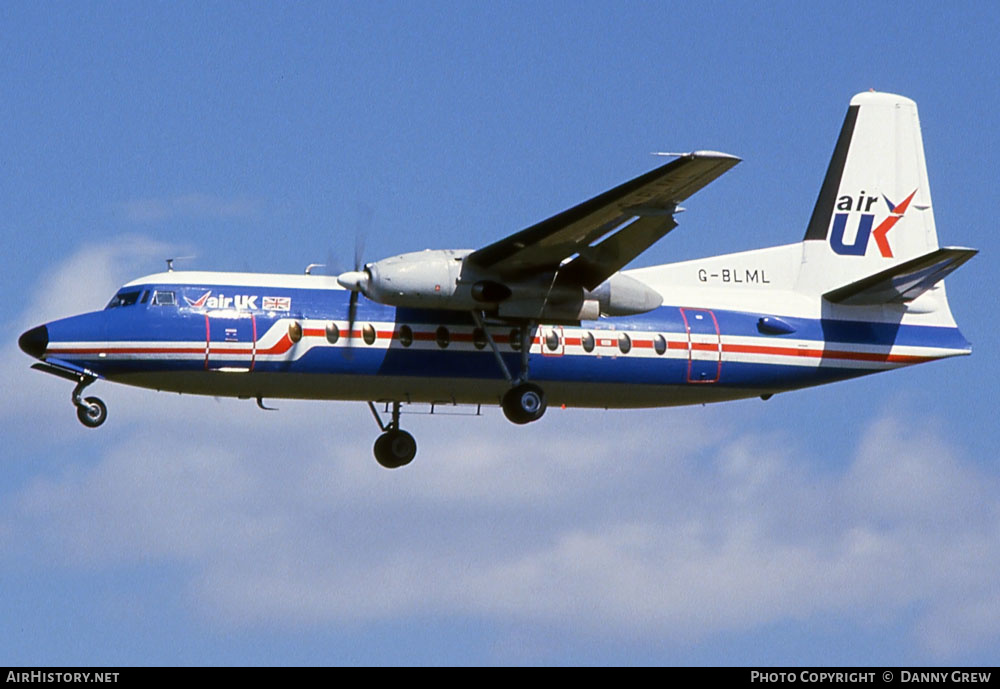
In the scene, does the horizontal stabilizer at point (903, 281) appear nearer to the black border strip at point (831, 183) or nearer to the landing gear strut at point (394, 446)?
the black border strip at point (831, 183)

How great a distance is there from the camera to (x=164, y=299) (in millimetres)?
21750

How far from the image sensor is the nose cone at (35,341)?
21.4m

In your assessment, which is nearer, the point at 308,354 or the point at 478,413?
the point at 308,354

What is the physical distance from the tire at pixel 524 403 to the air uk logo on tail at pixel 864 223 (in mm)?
6112

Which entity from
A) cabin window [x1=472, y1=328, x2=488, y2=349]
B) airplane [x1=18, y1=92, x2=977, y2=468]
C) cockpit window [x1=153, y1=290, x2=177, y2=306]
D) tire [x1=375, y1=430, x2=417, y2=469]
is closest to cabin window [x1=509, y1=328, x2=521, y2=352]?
airplane [x1=18, y1=92, x2=977, y2=468]

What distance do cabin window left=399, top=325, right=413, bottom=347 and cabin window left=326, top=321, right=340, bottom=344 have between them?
0.85 meters

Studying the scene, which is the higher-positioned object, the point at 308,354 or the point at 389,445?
the point at 308,354

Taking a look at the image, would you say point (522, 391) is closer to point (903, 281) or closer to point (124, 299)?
point (124, 299)

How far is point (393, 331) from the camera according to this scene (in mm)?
22375

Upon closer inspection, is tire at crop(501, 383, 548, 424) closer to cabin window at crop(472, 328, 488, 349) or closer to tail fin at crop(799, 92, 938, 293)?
cabin window at crop(472, 328, 488, 349)
